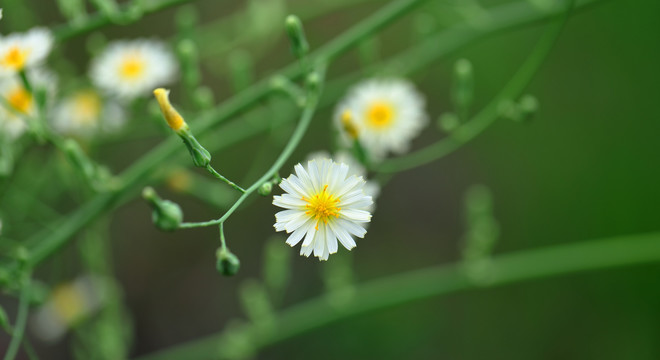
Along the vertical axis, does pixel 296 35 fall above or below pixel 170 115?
above

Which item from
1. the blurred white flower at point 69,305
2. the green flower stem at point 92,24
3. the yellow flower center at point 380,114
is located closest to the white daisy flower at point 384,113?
the yellow flower center at point 380,114

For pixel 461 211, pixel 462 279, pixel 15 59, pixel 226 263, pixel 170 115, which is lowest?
pixel 226 263

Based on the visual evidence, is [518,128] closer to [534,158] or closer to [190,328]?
[534,158]

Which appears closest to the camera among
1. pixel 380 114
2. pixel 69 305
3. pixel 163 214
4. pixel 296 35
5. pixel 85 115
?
pixel 163 214

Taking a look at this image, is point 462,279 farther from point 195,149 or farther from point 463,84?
point 195,149

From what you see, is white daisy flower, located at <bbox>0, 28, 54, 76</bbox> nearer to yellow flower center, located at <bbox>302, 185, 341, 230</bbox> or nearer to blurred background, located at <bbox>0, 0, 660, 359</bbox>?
yellow flower center, located at <bbox>302, 185, 341, 230</bbox>

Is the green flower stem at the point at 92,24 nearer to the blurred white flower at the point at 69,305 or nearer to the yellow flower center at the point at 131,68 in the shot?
the yellow flower center at the point at 131,68

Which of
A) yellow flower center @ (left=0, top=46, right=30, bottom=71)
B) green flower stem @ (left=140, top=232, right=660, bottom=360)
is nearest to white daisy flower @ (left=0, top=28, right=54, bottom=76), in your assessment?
yellow flower center @ (left=0, top=46, right=30, bottom=71)

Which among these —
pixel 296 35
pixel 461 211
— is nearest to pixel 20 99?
pixel 296 35
